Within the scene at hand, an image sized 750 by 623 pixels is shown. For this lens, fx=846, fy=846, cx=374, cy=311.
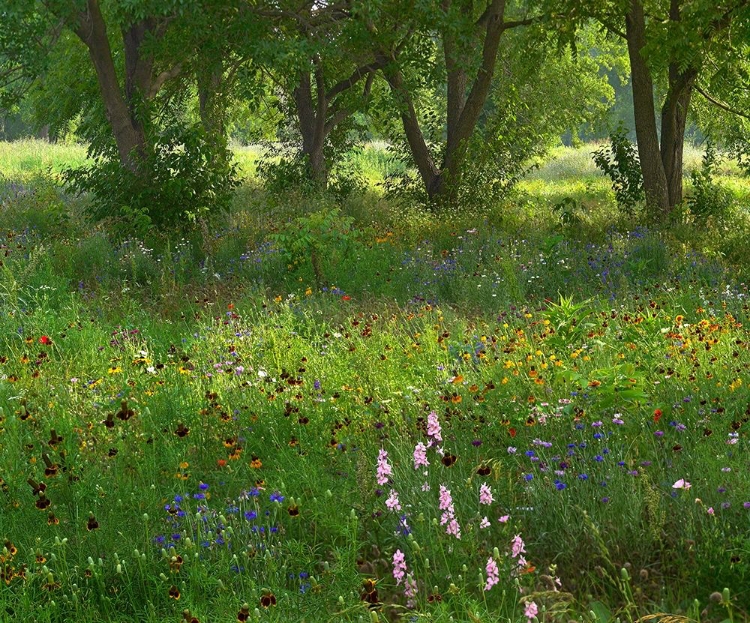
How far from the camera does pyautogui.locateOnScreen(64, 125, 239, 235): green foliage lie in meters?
12.3

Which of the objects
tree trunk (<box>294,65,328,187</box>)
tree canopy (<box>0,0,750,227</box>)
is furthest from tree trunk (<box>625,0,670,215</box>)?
tree trunk (<box>294,65,328,187</box>)

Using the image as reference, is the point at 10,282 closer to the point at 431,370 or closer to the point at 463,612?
the point at 431,370

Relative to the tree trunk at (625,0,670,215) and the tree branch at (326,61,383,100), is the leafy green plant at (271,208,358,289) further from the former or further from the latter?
the tree branch at (326,61,383,100)

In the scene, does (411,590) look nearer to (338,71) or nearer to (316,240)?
(316,240)

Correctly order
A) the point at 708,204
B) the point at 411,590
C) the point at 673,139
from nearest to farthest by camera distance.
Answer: the point at 411,590 → the point at 708,204 → the point at 673,139

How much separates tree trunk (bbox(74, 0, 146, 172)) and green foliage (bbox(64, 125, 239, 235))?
0.52 m

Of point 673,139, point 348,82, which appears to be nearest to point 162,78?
point 348,82

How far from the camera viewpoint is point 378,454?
4254 millimetres

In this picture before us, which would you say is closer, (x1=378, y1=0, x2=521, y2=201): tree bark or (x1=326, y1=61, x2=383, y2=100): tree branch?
(x1=378, y1=0, x2=521, y2=201): tree bark

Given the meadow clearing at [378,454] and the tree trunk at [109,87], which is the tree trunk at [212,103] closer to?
the tree trunk at [109,87]

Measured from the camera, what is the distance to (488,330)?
23.4 ft

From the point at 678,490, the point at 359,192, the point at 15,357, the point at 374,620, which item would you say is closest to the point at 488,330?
the point at 678,490

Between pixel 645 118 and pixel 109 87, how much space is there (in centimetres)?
865

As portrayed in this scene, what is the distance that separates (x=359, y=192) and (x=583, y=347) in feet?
41.9
